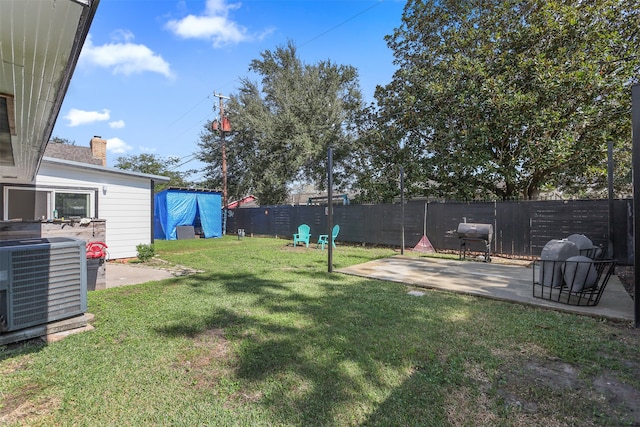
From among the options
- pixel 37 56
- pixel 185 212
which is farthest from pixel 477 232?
pixel 185 212

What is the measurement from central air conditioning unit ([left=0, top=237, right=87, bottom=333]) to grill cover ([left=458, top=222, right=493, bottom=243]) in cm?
752

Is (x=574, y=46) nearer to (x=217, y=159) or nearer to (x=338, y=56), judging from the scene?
(x=338, y=56)

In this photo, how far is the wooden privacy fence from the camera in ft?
21.4

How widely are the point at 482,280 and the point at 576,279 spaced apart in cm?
148

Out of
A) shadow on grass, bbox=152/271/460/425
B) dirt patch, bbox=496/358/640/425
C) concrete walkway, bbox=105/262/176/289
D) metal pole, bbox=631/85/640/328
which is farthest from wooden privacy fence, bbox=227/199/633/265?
concrete walkway, bbox=105/262/176/289

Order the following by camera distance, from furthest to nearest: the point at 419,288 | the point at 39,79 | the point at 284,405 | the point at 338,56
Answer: the point at 338,56, the point at 419,288, the point at 39,79, the point at 284,405

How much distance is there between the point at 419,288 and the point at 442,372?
266 centimetres

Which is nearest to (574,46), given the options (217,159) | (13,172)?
(13,172)

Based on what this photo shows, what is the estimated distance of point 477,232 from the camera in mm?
7359

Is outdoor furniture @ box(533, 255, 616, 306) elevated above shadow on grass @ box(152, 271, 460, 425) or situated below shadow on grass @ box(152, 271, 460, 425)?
above

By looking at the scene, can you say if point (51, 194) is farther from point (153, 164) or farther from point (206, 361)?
point (153, 164)

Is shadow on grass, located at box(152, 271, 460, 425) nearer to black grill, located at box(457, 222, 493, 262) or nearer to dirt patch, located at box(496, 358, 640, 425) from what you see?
dirt patch, located at box(496, 358, 640, 425)

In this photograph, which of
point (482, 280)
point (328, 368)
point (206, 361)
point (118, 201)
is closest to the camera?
point (328, 368)

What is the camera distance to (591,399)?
6.32 feet
